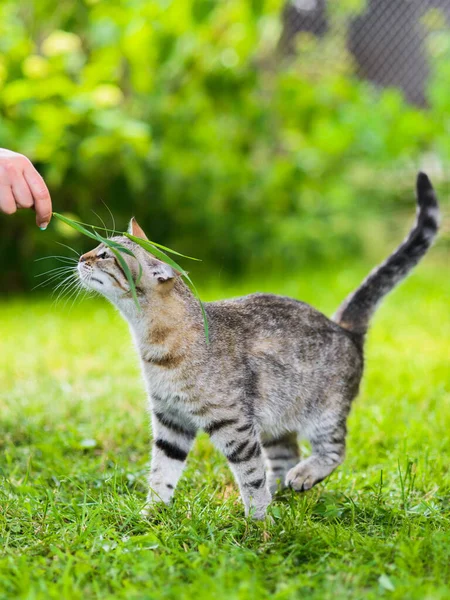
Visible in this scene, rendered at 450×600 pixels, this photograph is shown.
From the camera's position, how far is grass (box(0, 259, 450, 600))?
5.57 feet

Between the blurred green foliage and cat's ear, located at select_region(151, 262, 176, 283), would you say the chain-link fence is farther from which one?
cat's ear, located at select_region(151, 262, 176, 283)

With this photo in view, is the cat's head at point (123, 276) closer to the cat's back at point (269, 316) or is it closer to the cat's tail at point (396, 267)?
the cat's back at point (269, 316)

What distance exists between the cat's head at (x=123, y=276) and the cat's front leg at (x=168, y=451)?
1.33ft

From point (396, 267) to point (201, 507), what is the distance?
1.17m

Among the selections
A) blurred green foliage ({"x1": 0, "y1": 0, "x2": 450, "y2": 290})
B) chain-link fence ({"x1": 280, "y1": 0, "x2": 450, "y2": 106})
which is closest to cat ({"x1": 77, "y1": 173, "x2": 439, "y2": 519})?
blurred green foliage ({"x1": 0, "y1": 0, "x2": 450, "y2": 290})

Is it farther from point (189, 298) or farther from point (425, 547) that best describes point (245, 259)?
point (425, 547)

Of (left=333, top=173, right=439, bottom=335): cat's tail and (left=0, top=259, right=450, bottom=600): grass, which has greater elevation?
(left=333, top=173, right=439, bottom=335): cat's tail

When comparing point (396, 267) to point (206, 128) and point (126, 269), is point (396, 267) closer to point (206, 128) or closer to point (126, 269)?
point (126, 269)

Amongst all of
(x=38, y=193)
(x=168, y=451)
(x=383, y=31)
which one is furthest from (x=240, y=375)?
(x=383, y=31)

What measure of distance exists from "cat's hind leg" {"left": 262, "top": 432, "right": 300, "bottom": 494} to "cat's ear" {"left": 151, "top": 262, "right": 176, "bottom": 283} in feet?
2.56

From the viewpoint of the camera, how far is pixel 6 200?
2.03 meters

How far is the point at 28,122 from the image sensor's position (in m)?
5.24

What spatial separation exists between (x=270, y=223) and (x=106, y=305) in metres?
1.80

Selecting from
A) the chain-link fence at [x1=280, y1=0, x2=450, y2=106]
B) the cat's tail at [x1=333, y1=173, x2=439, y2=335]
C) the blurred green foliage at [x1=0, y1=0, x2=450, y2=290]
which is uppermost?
the chain-link fence at [x1=280, y1=0, x2=450, y2=106]
